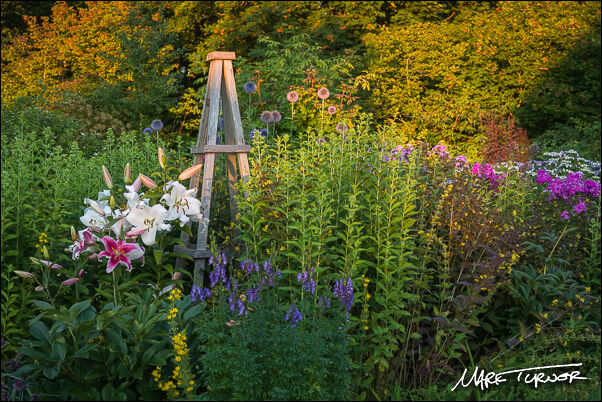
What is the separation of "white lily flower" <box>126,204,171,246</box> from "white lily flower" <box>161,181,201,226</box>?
0.39 feet

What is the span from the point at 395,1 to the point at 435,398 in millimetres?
11532

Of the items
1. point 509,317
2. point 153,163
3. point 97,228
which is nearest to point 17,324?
point 97,228

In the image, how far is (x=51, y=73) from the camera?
45.9 feet

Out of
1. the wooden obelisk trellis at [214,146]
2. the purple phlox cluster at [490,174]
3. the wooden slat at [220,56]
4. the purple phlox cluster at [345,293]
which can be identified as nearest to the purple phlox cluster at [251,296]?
the purple phlox cluster at [345,293]

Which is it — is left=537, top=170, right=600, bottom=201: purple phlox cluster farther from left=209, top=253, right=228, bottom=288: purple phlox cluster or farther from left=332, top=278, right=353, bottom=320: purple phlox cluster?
left=209, top=253, right=228, bottom=288: purple phlox cluster

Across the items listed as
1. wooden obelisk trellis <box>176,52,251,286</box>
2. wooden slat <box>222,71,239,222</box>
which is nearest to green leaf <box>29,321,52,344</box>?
wooden obelisk trellis <box>176,52,251,286</box>

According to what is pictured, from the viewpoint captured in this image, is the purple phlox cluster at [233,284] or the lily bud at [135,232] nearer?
the purple phlox cluster at [233,284]

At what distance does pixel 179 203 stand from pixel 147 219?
9.9 inches

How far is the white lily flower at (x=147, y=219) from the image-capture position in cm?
325

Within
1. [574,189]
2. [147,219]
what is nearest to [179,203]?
[147,219]

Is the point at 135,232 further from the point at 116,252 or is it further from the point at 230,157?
the point at 230,157

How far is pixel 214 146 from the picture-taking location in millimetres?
4246

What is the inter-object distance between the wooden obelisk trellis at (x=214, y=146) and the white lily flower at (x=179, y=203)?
426 mm

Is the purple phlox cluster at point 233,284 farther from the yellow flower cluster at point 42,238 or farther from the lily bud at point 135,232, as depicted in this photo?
the yellow flower cluster at point 42,238
